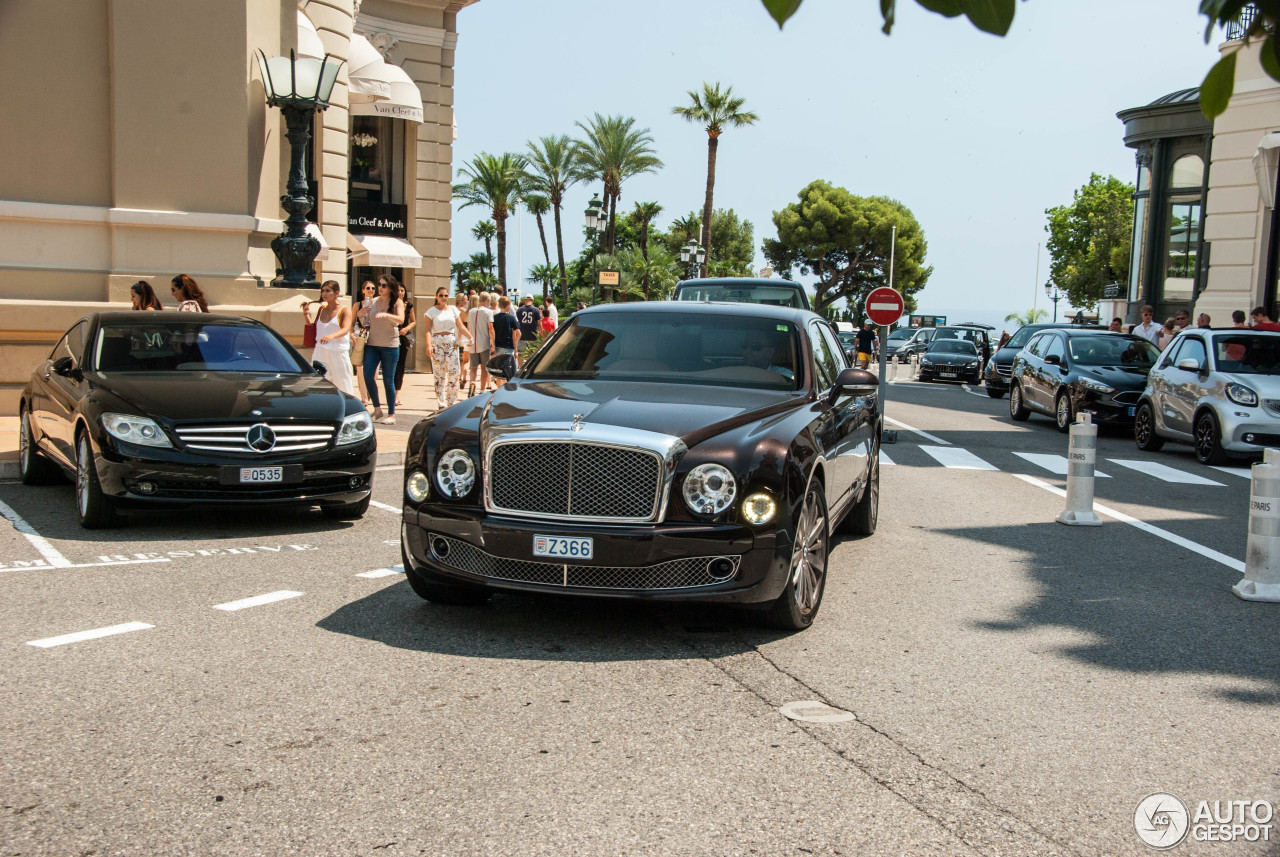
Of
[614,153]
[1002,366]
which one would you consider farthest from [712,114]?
[1002,366]

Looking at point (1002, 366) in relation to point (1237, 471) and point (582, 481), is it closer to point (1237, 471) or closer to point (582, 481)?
point (1237, 471)

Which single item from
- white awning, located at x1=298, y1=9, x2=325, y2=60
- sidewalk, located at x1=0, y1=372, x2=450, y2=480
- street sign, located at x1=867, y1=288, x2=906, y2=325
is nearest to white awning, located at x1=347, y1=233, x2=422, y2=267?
sidewalk, located at x1=0, y1=372, x2=450, y2=480

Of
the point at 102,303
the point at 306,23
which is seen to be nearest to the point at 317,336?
the point at 102,303

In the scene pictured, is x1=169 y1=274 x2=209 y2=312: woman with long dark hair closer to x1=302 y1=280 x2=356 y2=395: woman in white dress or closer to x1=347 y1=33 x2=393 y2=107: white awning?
x1=302 y1=280 x2=356 y2=395: woman in white dress

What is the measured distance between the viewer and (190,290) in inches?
520

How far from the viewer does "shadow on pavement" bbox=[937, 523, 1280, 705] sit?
5.84 meters

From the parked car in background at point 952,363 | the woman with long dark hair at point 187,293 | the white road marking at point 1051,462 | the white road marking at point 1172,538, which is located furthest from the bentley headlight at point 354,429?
the parked car in background at point 952,363

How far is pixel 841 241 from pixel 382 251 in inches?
2485

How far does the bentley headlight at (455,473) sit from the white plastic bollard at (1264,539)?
4.54 meters

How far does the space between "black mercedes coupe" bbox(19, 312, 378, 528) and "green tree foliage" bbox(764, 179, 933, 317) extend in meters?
78.6

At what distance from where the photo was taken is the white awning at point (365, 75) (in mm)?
24781

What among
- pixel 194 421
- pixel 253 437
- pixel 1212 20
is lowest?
pixel 253 437

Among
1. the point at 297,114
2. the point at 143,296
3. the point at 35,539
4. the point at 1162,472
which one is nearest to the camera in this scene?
the point at 35,539

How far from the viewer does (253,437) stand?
28.3 feet
